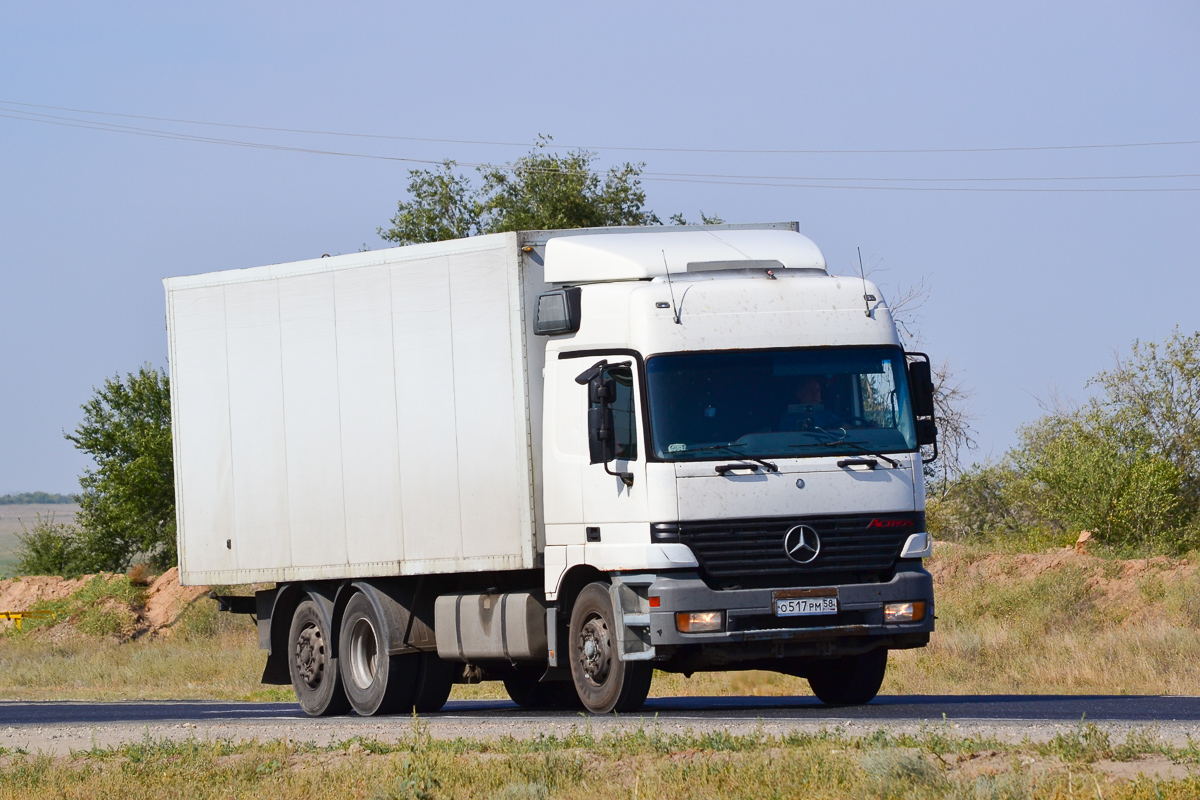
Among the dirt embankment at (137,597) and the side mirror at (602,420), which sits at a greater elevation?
the side mirror at (602,420)

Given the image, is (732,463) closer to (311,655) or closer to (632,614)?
(632,614)

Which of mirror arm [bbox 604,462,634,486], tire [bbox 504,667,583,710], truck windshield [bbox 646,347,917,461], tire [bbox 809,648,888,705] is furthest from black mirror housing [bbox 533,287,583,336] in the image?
tire [bbox 504,667,583,710]

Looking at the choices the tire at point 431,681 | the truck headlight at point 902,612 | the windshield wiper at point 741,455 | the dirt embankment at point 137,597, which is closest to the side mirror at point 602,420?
the windshield wiper at point 741,455

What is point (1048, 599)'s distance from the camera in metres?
27.3

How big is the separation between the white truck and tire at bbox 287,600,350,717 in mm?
33

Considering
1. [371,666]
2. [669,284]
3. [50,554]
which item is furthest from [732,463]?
[50,554]

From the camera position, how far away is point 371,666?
15.0 m

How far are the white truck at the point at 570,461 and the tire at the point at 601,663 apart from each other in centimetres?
2

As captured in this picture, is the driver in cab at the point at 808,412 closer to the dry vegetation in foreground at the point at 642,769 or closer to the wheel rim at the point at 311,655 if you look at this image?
the dry vegetation in foreground at the point at 642,769

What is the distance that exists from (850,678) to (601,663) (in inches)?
95.3

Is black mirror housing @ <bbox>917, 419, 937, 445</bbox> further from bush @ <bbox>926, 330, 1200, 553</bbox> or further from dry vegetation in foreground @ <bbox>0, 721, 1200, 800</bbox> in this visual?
bush @ <bbox>926, 330, 1200, 553</bbox>

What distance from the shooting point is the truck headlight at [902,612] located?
11984mm

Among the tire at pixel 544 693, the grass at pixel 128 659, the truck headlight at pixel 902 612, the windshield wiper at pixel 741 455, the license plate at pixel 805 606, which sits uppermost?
the windshield wiper at pixel 741 455

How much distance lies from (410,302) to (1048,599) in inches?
664
